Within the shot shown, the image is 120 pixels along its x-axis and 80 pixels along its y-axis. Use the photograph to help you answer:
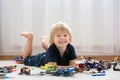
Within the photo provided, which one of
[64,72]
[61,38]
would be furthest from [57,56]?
[64,72]

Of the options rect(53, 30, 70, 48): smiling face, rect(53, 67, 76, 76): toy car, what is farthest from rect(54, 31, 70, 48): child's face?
rect(53, 67, 76, 76): toy car

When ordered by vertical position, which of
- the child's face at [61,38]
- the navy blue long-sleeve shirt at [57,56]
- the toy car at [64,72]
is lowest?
the toy car at [64,72]

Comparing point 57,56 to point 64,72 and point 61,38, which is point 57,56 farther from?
point 64,72

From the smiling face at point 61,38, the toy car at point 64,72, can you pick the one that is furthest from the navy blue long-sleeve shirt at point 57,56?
the toy car at point 64,72

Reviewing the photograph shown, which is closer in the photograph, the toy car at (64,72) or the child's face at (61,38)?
the toy car at (64,72)

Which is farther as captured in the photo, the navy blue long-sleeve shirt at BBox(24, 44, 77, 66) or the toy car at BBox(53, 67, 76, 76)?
the navy blue long-sleeve shirt at BBox(24, 44, 77, 66)

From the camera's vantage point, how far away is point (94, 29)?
2125 millimetres

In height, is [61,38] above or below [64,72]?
above

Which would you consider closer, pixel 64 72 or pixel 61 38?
pixel 64 72

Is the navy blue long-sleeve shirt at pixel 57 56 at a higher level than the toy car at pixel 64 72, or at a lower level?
higher

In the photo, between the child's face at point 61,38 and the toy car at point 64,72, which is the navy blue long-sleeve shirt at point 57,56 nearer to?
the child's face at point 61,38

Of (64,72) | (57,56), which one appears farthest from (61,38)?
(64,72)

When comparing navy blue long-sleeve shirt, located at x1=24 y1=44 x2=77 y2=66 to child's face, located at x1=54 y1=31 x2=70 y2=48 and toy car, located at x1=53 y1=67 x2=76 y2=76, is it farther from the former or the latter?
toy car, located at x1=53 y1=67 x2=76 y2=76

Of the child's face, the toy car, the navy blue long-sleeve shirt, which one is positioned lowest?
the toy car
